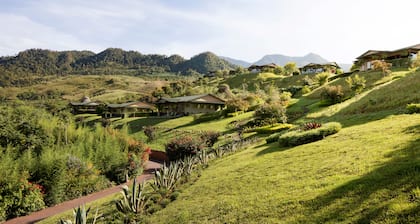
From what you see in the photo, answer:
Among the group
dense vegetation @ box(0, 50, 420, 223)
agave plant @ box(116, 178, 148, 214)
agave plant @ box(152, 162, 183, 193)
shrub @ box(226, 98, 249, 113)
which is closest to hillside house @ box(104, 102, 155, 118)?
shrub @ box(226, 98, 249, 113)

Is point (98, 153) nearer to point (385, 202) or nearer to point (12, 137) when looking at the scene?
point (12, 137)

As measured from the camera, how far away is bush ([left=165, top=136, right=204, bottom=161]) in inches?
871

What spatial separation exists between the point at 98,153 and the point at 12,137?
4618mm

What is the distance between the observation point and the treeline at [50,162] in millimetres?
13250

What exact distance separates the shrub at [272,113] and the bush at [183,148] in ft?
33.3

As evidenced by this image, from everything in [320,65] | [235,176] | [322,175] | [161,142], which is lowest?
[161,142]

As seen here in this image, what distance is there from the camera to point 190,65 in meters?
199

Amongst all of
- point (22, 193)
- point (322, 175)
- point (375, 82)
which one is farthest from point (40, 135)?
point (375, 82)

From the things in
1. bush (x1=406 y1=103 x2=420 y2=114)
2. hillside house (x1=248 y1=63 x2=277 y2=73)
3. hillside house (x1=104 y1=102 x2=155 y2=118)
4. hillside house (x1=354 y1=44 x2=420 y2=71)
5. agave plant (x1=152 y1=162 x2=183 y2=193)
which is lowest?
agave plant (x1=152 y1=162 x2=183 y2=193)

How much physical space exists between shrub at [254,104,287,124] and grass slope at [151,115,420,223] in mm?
16635

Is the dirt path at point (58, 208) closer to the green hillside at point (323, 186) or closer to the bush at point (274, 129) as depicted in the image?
the green hillside at point (323, 186)

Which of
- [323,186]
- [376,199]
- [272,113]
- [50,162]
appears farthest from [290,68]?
→ [376,199]

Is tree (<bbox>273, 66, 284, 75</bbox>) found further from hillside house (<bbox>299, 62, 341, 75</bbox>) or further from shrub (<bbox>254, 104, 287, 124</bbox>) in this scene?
shrub (<bbox>254, 104, 287, 124</bbox>)

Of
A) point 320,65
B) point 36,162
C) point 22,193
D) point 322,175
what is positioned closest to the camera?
point 322,175
